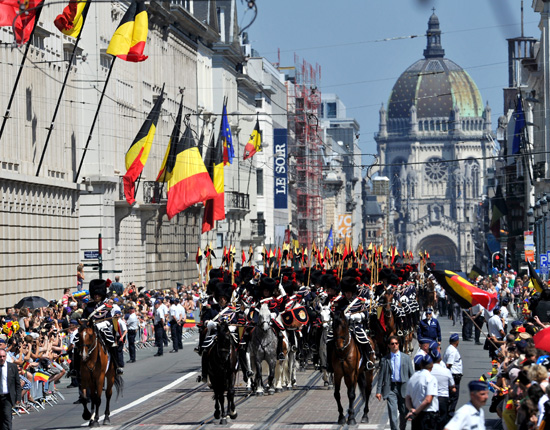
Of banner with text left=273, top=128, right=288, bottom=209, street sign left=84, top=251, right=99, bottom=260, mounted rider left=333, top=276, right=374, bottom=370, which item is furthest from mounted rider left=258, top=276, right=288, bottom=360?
banner with text left=273, top=128, right=288, bottom=209

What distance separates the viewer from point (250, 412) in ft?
80.6

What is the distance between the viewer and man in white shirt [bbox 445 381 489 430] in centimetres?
1296

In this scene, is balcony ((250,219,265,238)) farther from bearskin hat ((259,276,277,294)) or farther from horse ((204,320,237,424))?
horse ((204,320,237,424))

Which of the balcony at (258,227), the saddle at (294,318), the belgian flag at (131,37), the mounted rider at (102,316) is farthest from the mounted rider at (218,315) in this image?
the balcony at (258,227)

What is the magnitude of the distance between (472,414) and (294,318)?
14329 millimetres

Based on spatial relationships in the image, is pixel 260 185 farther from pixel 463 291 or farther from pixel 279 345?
pixel 463 291

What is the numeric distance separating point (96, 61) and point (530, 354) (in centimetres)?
3685

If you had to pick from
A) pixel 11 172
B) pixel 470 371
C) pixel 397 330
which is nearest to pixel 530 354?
pixel 397 330

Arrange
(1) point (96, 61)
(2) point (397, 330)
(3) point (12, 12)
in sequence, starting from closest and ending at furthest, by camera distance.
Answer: (2) point (397, 330)
(3) point (12, 12)
(1) point (96, 61)

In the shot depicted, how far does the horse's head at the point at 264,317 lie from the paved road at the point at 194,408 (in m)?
1.41

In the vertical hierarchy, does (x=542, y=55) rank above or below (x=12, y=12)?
above

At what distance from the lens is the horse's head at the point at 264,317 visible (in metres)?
25.6

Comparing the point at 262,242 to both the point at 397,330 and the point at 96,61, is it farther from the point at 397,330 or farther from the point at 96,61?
the point at 397,330

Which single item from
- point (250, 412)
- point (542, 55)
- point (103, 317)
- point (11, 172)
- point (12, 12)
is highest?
point (542, 55)
